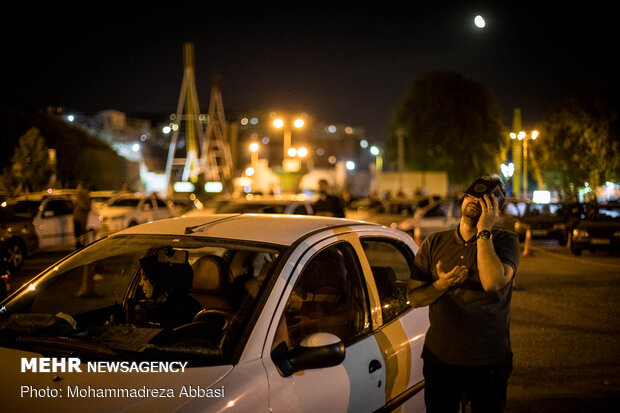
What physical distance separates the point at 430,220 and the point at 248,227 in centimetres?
1703

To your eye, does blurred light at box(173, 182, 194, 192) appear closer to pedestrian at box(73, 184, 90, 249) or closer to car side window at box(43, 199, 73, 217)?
car side window at box(43, 199, 73, 217)

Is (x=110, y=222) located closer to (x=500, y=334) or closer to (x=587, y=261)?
(x=587, y=261)

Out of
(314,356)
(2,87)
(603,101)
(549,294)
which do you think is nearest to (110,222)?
(549,294)

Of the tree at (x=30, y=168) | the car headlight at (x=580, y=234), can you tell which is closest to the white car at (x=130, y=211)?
the tree at (x=30, y=168)

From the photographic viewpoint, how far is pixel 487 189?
120 inches

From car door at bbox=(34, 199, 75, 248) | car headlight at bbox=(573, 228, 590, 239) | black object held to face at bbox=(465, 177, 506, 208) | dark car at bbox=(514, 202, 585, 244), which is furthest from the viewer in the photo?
dark car at bbox=(514, 202, 585, 244)

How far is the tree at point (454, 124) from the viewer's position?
49188mm

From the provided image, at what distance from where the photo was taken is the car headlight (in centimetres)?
1474

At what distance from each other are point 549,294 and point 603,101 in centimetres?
1286

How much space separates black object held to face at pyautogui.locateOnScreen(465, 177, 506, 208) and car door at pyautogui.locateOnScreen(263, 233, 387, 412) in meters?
0.83

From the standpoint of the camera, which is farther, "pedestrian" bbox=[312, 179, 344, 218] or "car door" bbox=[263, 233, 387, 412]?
"pedestrian" bbox=[312, 179, 344, 218]

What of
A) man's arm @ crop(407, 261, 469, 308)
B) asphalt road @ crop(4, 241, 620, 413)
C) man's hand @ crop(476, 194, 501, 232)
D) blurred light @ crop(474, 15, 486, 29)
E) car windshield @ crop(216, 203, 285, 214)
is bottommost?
asphalt road @ crop(4, 241, 620, 413)

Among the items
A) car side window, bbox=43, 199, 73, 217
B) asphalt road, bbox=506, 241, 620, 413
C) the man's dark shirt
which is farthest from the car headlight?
car side window, bbox=43, 199, 73, 217

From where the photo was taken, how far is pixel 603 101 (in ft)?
67.4
